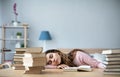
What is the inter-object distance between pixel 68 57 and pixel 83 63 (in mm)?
157

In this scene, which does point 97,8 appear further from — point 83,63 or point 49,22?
point 83,63

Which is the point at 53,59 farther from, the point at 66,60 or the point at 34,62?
the point at 34,62

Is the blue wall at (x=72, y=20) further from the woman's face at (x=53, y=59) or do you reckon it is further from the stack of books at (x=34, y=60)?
the stack of books at (x=34, y=60)

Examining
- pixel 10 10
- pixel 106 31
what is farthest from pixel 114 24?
pixel 10 10

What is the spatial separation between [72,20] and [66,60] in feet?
10.9

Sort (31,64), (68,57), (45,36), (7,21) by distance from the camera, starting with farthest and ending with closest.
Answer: (7,21)
(45,36)
(68,57)
(31,64)

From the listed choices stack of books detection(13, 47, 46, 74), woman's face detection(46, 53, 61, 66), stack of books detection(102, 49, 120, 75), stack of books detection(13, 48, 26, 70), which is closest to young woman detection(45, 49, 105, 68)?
woman's face detection(46, 53, 61, 66)

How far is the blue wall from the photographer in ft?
16.6

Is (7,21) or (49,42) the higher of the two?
(7,21)

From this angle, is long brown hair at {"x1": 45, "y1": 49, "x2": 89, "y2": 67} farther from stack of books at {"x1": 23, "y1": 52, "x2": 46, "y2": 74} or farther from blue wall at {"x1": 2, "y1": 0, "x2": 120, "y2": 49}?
blue wall at {"x1": 2, "y1": 0, "x2": 120, "y2": 49}

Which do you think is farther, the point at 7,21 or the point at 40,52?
the point at 7,21

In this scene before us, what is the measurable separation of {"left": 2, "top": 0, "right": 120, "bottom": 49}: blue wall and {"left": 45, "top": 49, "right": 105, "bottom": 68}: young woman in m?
2.98

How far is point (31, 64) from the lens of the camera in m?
1.21

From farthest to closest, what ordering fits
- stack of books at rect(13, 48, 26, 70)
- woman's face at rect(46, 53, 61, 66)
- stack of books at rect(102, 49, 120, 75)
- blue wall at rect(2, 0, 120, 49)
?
blue wall at rect(2, 0, 120, 49)
woman's face at rect(46, 53, 61, 66)
stack of books at rect(13, 48, 26, 70)
stack of books at rect(102, 49, 120, 75)
